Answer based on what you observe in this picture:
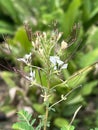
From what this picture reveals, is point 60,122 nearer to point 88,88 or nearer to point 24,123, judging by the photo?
point 88,88

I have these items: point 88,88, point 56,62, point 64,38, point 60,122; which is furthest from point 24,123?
point 64,38

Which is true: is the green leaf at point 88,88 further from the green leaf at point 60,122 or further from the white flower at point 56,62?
the white flower at point 56,62

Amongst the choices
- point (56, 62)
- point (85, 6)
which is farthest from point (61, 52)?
point (85, 6)

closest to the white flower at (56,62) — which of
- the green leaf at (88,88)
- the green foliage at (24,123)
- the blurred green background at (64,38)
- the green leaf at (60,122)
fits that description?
the green foliage at (24,123)

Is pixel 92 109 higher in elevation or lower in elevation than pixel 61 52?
higher

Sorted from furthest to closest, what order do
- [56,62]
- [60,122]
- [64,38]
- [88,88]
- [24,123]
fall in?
1. [64,38]
2. [88,88]
3. [60,122]
4. [24,123]
5. [56,62]

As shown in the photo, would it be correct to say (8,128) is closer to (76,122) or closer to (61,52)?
(76,122)

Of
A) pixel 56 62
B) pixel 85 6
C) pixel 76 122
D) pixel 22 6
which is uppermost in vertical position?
pixel 22 6

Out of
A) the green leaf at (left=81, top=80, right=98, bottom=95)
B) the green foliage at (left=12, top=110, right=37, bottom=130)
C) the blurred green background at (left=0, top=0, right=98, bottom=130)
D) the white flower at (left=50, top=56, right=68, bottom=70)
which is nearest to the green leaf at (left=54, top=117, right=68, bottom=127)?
the blurred green background at (left=0, top=0, right=98, bottom=130)
